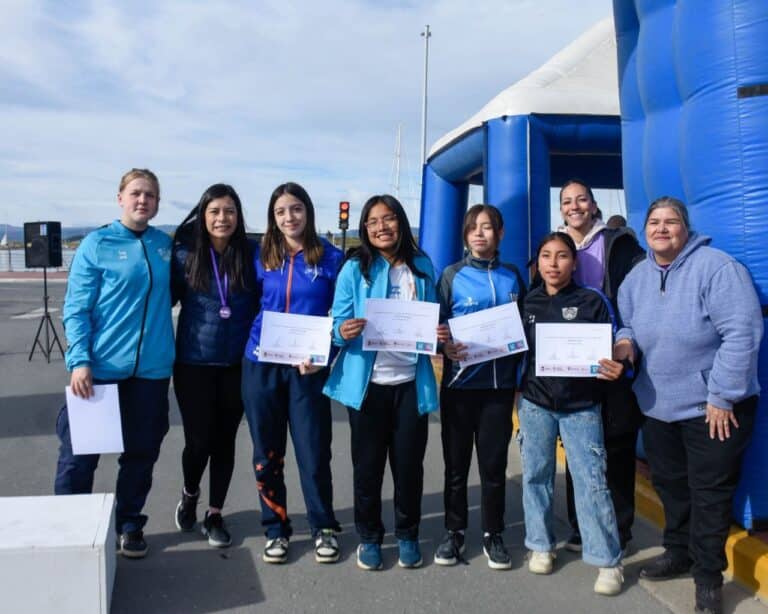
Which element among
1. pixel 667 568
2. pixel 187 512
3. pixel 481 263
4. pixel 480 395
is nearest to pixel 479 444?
pixel 480 395

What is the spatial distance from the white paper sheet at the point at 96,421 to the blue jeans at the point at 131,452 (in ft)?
0.42

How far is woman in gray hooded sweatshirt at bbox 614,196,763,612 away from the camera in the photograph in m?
2.99

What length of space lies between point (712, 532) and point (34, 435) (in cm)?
522

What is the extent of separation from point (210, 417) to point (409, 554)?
1272 millimetres

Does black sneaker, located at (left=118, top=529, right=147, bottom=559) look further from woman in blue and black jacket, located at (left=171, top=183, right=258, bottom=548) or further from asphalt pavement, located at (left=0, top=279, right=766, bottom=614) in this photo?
woman in blue and black jacket, located at (left=171, top=183, right=258, bottom=548)

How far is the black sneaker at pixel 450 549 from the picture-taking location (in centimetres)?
355

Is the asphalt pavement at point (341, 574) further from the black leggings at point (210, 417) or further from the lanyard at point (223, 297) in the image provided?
the lanyard at point (223, 297)

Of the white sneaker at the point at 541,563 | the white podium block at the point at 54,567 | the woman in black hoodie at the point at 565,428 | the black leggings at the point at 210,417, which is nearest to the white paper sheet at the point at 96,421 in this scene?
the black leggings at the point at 210,417

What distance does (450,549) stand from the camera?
3576 millimetres

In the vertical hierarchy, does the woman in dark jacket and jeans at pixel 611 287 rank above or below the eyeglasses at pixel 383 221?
below

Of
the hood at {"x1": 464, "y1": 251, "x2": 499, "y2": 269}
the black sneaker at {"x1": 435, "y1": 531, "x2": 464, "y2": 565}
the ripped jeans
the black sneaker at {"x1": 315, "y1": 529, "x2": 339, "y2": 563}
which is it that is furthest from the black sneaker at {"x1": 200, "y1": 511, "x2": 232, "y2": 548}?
the hood at {"x1": 464, "y1": 251, "x2": 499, "y2": 269}

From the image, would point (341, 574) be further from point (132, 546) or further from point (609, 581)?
point (609, 581)

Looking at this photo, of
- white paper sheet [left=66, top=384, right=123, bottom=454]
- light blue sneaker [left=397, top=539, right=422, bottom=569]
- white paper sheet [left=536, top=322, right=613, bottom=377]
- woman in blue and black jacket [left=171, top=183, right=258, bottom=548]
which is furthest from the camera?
woman in blue and black jacket [left=171, top=183, right=258, bottom=548]

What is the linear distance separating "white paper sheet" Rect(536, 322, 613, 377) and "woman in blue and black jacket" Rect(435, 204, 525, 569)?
213mm
